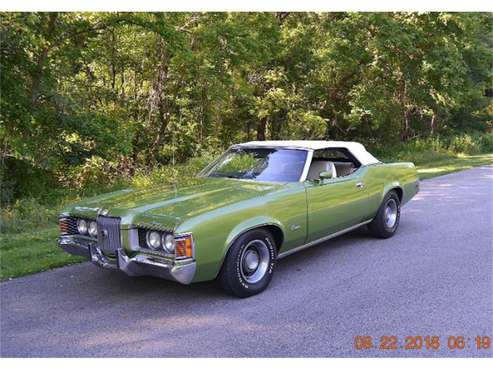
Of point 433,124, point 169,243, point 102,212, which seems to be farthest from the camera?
point 433,124

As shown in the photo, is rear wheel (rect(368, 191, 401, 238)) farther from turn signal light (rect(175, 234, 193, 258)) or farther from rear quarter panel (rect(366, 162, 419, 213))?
turn signal light (rect(175, 234, 193, 258))

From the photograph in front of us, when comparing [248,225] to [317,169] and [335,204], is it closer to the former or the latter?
[335,204]

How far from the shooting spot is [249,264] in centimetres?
504

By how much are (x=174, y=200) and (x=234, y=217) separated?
0.69m

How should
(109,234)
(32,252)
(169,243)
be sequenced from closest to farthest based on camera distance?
(169,243) < (109,234) < (32,252)

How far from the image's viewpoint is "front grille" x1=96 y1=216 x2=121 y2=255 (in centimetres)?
471

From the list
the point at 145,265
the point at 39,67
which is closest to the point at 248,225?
the point at 145,265

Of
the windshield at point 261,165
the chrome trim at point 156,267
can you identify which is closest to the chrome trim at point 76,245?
the chrome trim at point 156,267

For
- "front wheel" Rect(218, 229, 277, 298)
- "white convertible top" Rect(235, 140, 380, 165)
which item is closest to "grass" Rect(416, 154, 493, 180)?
"white convertible top" Rect(235, 140, 380, 165)

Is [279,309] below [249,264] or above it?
below

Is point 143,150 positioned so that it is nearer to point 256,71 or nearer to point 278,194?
point 256,71

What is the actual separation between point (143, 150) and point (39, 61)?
19.8ft

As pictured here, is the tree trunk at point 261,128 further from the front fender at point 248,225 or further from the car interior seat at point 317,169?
the front fender at point 248,225

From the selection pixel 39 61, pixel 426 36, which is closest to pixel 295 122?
pixel 426 36
